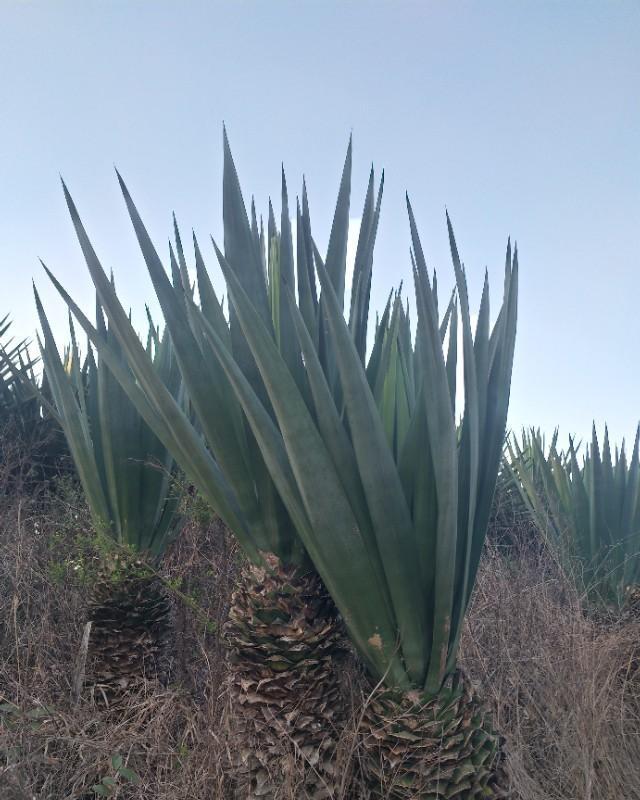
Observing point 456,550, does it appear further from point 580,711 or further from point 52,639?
point 52,639

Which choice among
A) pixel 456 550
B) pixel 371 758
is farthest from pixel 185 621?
pixel 456 550

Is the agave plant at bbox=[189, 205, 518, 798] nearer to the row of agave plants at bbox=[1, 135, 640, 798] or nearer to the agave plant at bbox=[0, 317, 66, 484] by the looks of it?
the row of agave plants at bbox=[1, 135, 640, 798]

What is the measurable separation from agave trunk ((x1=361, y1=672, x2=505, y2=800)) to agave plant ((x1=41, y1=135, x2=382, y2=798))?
16 cm

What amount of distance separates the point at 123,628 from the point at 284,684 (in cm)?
145

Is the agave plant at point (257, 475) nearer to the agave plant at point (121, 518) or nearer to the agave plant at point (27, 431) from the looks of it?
the agave plant at point (121, 518)

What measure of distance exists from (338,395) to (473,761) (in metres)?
1.08

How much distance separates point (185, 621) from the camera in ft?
11.8

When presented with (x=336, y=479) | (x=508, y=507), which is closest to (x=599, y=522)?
(x=508, y=507)

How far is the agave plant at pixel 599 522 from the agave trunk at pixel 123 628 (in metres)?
2.44

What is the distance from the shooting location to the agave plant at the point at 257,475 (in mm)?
2035

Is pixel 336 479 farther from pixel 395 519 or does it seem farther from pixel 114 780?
pixel 114 780

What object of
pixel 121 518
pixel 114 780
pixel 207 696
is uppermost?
pixel 121 518

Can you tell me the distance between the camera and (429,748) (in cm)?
188

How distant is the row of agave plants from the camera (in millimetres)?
1875
